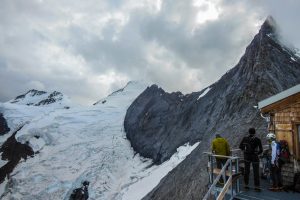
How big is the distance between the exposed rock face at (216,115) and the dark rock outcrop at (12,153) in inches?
600

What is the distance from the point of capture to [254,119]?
2645 cm

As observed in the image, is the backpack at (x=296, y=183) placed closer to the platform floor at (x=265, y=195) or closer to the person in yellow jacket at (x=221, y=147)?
the platform floor at (x=265, y=195)

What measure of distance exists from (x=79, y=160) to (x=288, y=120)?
36.8 meters

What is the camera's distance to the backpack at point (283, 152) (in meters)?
12.5

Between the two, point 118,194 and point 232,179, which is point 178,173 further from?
point 232,179

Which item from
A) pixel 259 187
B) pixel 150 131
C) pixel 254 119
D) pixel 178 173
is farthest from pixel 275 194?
pixel 150 131

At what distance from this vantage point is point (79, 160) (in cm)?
4681

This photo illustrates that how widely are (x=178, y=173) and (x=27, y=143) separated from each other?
30.2m

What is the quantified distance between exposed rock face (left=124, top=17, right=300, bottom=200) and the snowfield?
2.82 metres

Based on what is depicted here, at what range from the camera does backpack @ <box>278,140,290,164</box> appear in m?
12.5

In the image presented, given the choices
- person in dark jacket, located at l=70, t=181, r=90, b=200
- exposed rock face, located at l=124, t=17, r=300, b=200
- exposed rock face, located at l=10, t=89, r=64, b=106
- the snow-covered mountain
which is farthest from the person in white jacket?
exposed rock face, located at l=10, t=89, r=64, b=106

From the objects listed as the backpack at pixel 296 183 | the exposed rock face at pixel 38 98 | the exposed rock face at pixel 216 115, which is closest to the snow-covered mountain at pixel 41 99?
the exposed rock face at pixel 38 98

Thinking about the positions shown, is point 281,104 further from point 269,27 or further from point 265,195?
point 269,27

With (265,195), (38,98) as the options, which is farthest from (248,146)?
(38,98)
